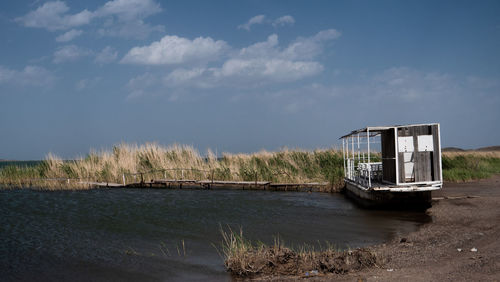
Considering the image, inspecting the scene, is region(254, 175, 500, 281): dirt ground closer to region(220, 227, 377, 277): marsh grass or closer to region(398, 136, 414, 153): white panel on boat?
region(220, 227, 377, 277): marsh grass

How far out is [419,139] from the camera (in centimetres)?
1289

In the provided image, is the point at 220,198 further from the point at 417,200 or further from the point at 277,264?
the point at 277,264

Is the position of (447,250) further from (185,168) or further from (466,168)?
(466,168)

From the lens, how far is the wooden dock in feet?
64.4

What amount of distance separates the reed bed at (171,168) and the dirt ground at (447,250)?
8190 mm

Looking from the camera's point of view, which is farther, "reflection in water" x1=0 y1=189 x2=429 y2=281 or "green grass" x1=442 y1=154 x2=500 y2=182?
"green grass" x1=442 y1=154 x2=500 y2=182

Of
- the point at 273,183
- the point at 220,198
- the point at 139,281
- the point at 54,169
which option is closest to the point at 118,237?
the point at 139,281

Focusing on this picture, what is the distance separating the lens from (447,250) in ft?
24.1

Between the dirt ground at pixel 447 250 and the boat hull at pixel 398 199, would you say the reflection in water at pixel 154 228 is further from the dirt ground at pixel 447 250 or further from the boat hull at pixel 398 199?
the dirt ground at pixel 447 250

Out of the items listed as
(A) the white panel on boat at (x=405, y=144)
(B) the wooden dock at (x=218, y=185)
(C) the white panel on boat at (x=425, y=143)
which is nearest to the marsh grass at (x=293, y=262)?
(A) the white panel on boat at (x=405, y=144)

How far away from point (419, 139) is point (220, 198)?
818 cm

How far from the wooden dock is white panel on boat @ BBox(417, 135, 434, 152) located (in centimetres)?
689

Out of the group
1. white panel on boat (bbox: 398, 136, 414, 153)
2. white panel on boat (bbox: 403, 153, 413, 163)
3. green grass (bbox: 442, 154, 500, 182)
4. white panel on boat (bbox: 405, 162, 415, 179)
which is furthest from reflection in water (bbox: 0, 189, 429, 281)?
green grass (bbox: 442, 154, 500, 182)

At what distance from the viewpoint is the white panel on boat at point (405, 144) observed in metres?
12.9
